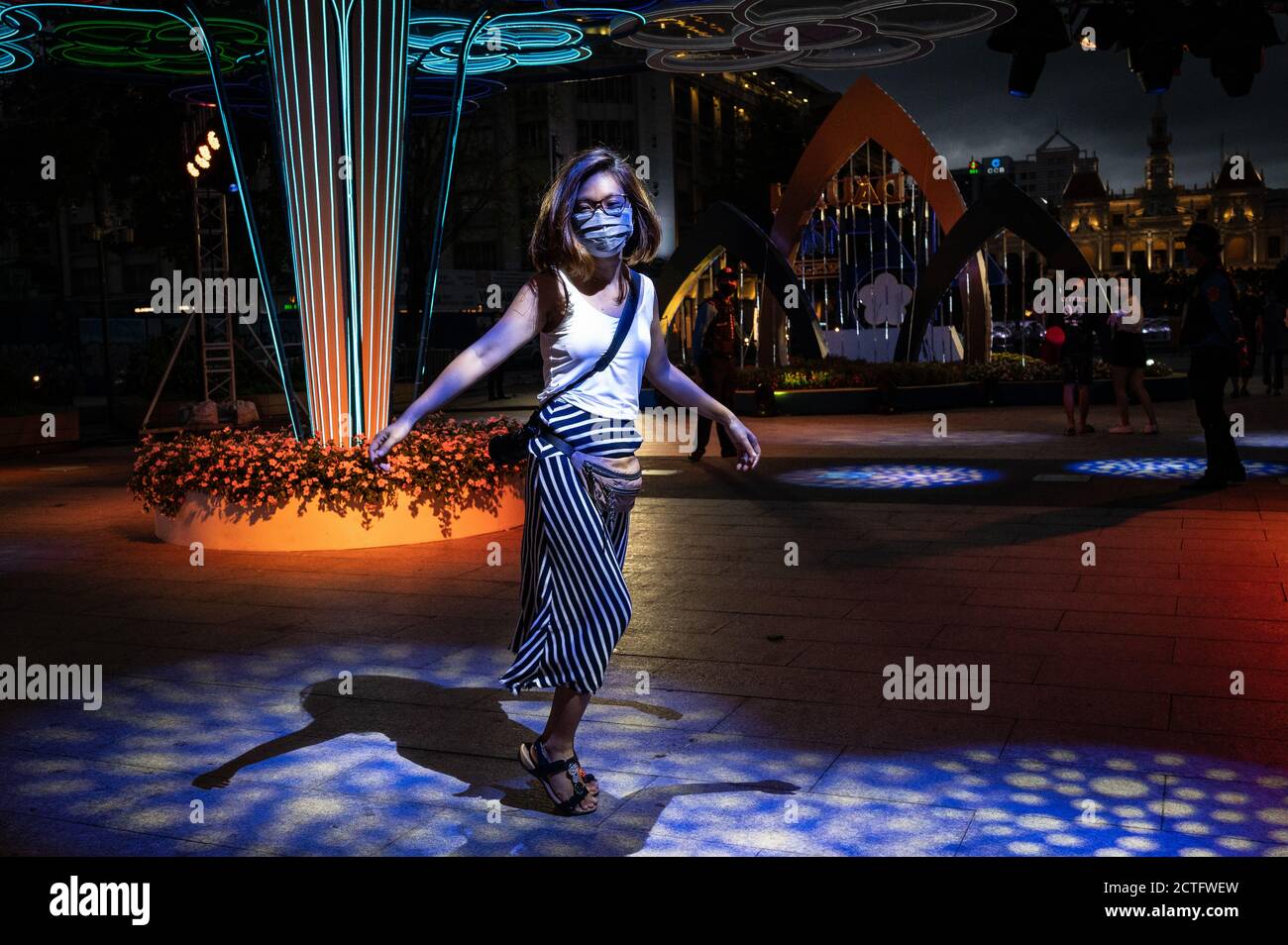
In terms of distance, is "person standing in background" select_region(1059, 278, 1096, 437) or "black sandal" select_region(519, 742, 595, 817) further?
"person standing in background" select_region(1059, 278, 1096, 437)

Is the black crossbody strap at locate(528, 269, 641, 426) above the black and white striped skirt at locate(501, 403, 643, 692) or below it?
above

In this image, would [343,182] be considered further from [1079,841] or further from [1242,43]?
[1242,43]

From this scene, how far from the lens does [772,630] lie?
6676 mm

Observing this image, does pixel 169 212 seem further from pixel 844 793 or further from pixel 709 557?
pixel 844 793

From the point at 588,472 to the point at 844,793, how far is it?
1.30 meters

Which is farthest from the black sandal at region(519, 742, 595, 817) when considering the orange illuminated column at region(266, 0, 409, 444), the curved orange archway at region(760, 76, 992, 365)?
the curved orange archway at region(760, 76, 992, 365)

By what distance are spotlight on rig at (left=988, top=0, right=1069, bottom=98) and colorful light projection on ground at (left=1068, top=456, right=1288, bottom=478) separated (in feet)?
13.0

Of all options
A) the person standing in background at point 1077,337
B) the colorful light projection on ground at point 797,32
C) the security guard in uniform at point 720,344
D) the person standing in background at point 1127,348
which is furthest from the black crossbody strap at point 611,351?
the person standing in background at point 1127,348

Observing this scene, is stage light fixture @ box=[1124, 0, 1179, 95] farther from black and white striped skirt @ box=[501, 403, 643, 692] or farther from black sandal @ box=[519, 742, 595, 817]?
black sandal @ box=[519, 742, 595, 817]

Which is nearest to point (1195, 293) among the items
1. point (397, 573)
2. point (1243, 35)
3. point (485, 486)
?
point (1243, 35)

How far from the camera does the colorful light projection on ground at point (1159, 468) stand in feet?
40.2

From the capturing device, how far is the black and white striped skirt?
4129 mm

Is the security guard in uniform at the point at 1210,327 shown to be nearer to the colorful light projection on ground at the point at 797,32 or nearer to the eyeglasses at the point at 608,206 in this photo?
the colorful light projection on ground at the point at 797,32

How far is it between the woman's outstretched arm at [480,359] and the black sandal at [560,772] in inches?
41.1
